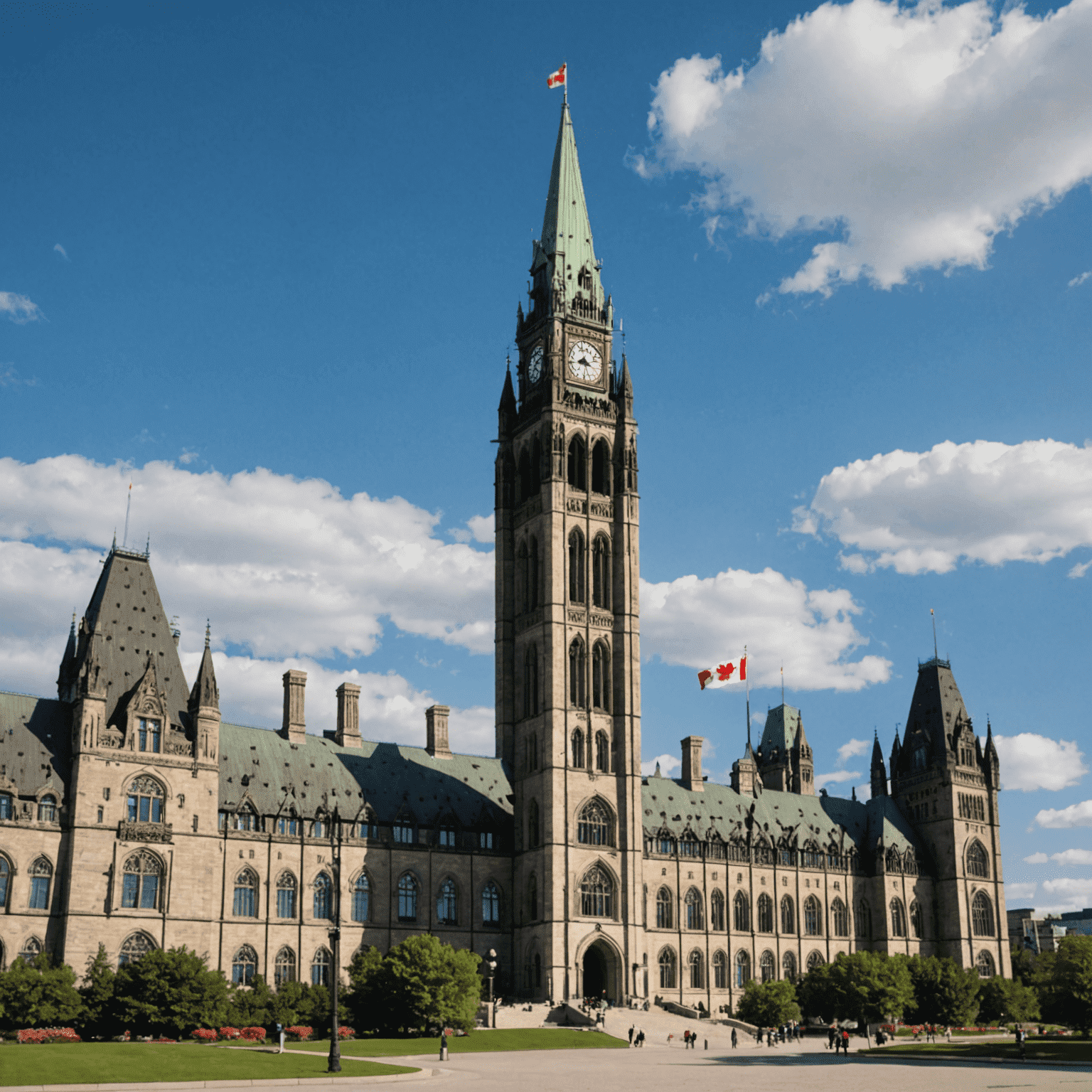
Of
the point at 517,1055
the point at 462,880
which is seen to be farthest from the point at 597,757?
the point at 517,1055

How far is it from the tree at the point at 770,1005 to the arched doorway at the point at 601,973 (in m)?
10.5

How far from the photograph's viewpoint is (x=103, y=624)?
10238cm

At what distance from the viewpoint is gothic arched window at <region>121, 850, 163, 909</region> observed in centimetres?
9544

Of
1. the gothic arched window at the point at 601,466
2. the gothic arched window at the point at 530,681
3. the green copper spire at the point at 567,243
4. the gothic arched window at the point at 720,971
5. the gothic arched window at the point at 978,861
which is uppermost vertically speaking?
the green copper spire at the point at 567,243

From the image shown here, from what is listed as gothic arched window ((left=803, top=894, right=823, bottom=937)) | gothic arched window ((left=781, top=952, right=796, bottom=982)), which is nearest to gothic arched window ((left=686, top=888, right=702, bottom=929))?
gothic arched window ((left=781, top=952, right=796, bottom=982))

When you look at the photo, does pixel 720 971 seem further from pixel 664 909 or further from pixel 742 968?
pixel 664 909

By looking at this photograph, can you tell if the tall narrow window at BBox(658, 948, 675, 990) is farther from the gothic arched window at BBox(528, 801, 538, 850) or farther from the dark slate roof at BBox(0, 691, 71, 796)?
the dark slate roof at BBox(0, 691, 71, 796)

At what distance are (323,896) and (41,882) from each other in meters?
22.9

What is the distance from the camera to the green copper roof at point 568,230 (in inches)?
5202

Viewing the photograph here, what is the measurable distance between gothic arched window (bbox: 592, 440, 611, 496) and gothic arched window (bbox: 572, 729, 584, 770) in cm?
2322

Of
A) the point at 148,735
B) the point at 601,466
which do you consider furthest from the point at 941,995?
the point at 148,735

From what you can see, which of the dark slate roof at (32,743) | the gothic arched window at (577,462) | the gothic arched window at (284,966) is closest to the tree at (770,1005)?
the gothic arched window at (284,966)

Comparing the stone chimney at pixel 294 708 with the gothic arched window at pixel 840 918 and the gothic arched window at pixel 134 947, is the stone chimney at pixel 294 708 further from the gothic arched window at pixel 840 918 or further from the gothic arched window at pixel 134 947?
the gothic arched window at pixel 840 918

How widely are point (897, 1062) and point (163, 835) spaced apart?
170 feet
